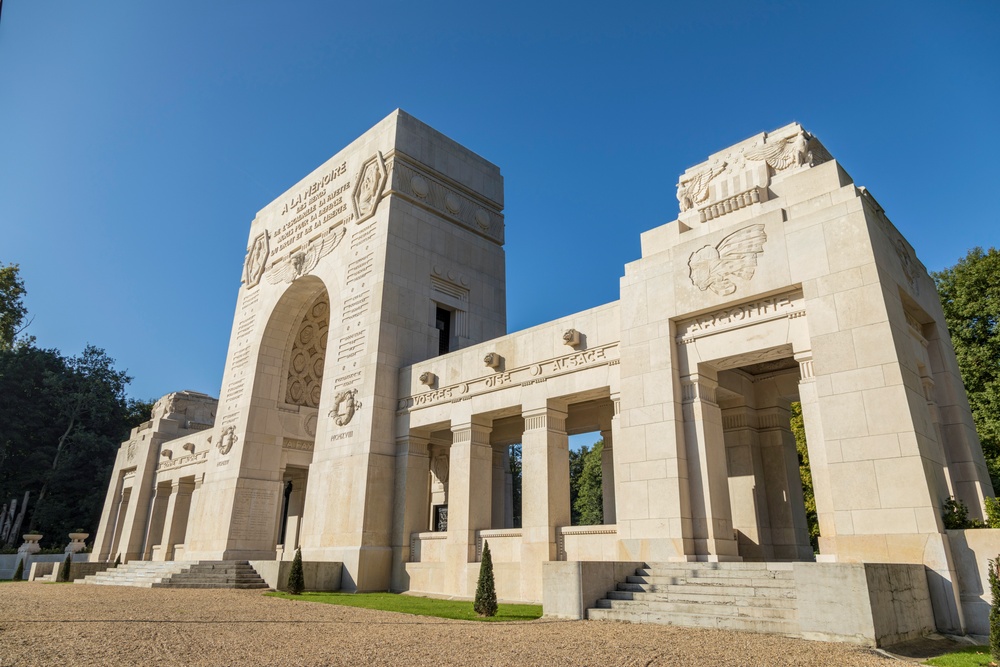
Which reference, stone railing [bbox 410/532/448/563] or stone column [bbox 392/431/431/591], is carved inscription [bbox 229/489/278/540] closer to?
stone column [bbox 392/431/431/591]

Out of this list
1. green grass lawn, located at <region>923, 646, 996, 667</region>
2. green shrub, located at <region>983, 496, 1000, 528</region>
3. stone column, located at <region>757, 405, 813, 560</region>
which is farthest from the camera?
stone column, located at <region>757, 405, 813, 560</region>

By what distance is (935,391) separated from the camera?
1705 centimetres

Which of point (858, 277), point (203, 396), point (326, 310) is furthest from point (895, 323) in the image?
point (203, 396)

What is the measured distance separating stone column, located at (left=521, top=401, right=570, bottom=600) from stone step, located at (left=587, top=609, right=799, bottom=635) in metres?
6.14

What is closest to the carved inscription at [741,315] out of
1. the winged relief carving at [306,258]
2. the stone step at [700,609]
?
the stone step at [700,609]

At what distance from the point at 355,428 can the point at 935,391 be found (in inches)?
731

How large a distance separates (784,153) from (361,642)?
15.5m

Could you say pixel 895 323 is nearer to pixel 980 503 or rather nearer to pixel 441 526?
pixel 980 503

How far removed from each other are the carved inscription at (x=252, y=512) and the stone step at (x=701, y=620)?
69.3 feet

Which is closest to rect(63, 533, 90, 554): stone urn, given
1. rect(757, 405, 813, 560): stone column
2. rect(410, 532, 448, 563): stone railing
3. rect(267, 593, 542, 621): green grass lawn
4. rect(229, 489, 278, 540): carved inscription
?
rect(229, 489, 278, 540): carved inscription

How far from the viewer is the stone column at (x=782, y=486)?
1819 centimetres

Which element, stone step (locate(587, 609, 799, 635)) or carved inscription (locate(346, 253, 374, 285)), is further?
carved inscription (locate(346, 253, 374, 285))

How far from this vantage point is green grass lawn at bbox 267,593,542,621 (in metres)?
14.0

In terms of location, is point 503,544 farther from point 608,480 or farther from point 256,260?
point 256,260
